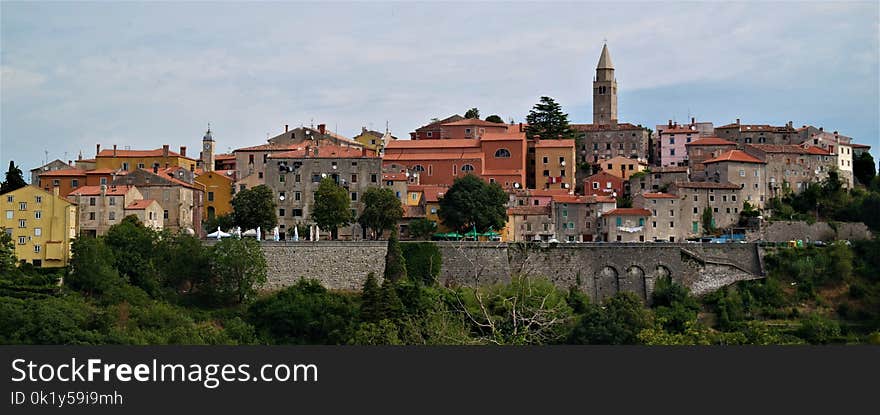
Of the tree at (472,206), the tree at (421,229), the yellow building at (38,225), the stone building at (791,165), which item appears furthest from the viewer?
the stone building at (791,165)

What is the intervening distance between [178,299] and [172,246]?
2621 mm

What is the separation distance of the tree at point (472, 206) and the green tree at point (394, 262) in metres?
5.23

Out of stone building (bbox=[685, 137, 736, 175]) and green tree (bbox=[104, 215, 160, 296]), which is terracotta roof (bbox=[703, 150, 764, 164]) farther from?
green tree (bbox=[104, 215, 160, 296])

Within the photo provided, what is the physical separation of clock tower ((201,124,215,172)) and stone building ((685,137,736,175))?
24.9m

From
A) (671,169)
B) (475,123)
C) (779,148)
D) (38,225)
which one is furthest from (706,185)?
(38,225)

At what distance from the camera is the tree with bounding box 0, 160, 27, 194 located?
215 ft

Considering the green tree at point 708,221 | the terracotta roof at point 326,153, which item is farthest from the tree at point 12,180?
the green tree at point 708,221

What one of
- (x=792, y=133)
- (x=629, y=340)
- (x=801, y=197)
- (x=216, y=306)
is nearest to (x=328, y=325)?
(x=216, y=306)

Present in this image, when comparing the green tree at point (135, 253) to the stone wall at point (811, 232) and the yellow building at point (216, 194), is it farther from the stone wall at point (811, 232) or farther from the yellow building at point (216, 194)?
the stone wall at point (811, 232)

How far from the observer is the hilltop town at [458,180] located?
64438 mm

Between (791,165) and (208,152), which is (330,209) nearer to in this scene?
(208,152)

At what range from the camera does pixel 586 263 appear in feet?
206

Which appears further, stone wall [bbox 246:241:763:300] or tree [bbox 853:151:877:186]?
tree [bbox 853:151:877:186]

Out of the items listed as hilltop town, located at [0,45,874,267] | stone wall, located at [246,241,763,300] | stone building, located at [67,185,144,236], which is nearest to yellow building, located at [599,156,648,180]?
hilltop town, located at [0,45,874,267]
